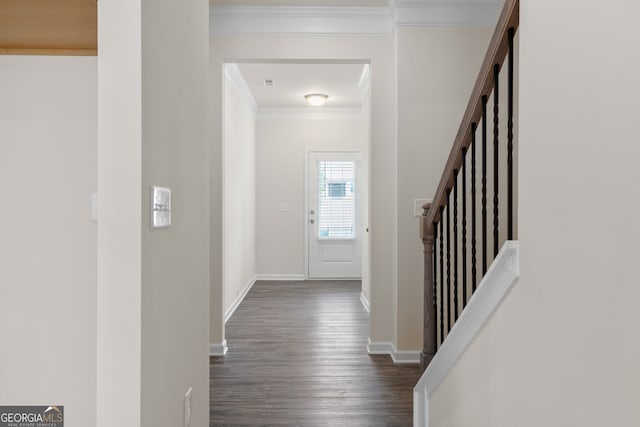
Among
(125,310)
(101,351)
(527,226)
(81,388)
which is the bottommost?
(81,388)

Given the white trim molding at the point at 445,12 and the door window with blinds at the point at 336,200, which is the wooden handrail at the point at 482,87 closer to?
the white trim molding at the point at 445,12

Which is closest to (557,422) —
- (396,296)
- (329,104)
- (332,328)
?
(396,296)

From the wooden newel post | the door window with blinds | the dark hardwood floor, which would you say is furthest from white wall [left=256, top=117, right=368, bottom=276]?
the wooden newel post

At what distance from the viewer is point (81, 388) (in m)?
1.45

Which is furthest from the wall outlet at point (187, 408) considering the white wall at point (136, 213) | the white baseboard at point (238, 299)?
the white baseboard at point (238, 299)

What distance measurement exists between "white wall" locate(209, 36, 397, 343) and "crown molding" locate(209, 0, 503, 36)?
0.06 metres

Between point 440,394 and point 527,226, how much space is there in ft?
3.09

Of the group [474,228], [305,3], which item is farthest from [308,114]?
[474,228]

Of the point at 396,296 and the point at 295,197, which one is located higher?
the point at 295,197

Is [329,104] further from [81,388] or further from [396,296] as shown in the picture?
[81,388]

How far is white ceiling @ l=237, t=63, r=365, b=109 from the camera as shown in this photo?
481cm

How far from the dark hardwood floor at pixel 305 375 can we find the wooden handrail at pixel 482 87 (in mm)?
1285

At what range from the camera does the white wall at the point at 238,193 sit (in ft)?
15.5

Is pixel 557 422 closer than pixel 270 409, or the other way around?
pixel 557 422
